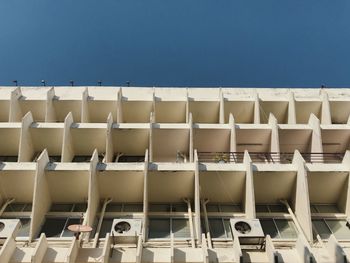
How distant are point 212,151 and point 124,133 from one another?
507cm

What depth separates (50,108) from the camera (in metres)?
22.6

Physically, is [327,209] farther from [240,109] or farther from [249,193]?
[240,109]

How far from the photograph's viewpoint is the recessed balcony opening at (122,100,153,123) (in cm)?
2330

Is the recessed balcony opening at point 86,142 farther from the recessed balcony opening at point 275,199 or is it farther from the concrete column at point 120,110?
the recessed balcony opening at point 275,199

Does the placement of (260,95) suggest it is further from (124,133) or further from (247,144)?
(124,133)

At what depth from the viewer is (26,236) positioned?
1538 centimetres

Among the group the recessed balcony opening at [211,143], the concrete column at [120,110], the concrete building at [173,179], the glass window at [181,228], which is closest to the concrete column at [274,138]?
the concrete building at [173,179]

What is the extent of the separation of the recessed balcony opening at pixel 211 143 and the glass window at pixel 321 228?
569 centimetres

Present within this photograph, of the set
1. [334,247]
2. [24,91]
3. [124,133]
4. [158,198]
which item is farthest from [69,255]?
[24,91]

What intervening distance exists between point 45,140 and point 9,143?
78.0 inches

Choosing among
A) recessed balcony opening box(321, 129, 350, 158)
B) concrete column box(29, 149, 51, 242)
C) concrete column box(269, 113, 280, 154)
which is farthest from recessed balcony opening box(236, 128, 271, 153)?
concrete column box(29, 149, 51, 242)

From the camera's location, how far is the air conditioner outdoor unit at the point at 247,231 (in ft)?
41.9

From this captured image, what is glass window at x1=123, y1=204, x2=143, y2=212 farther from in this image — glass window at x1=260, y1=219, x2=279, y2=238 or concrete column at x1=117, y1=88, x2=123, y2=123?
concrete column at x1=117, y1=88, x2=123, y2=123

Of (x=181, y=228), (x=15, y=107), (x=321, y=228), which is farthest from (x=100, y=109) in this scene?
(x=321, y=228)
